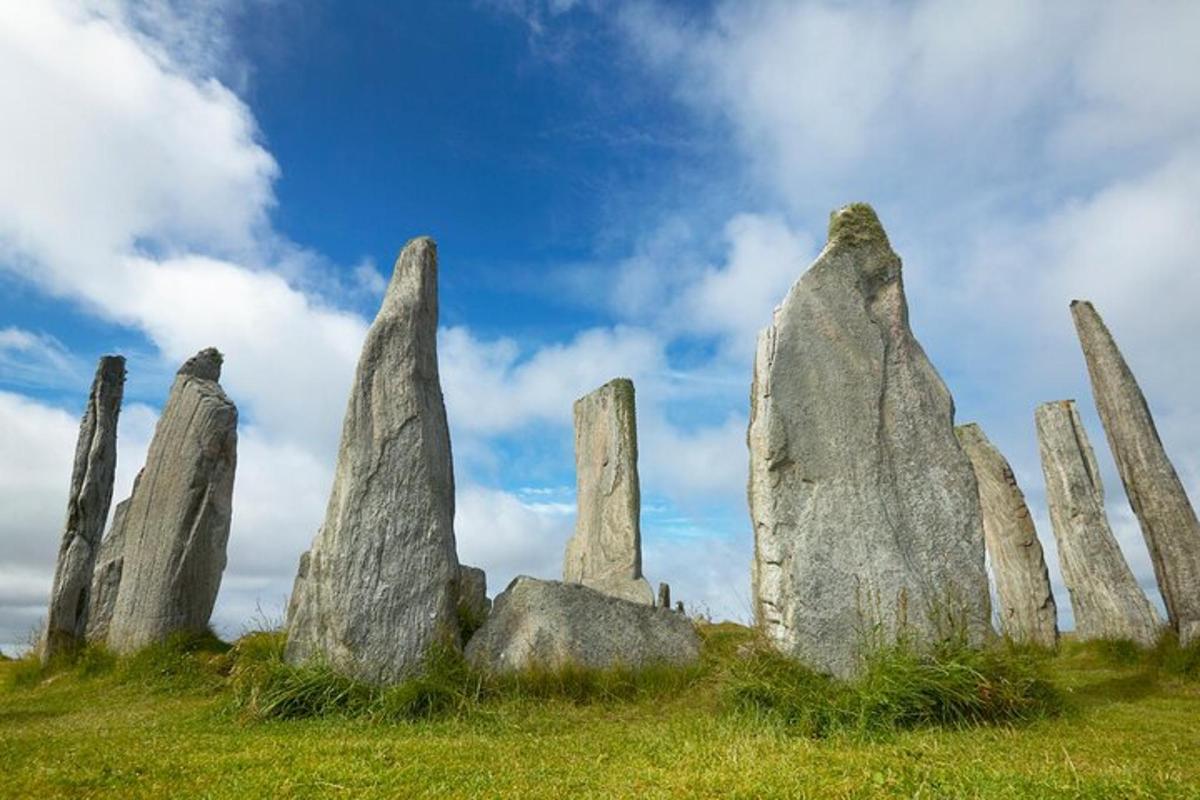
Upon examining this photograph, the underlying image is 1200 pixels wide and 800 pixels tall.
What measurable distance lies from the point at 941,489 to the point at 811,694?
258 cm

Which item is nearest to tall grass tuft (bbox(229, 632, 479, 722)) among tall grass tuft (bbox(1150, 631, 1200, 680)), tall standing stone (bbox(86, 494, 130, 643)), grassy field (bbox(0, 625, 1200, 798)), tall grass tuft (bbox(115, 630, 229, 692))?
grassy field (bbox(0, 625, 1200, 798))

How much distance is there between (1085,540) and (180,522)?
46.3 feet

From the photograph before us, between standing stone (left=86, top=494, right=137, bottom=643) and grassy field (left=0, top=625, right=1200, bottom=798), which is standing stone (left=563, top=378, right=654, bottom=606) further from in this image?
standing stone (left=86, top=494, right=137, bottom=643)

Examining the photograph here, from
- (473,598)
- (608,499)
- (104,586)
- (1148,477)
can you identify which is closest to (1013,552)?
(1148,477)

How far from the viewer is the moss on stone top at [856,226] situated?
→ 969 centimetres

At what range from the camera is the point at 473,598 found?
1248cm

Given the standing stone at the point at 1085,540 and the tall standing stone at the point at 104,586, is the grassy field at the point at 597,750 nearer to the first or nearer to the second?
the tall standing stone at the point at 104,586

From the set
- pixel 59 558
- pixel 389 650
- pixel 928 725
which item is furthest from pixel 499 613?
pixel 59 558

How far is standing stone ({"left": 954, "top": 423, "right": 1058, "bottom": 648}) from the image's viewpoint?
1595 centimetres

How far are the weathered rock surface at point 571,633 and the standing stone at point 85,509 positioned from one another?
22.7 feet

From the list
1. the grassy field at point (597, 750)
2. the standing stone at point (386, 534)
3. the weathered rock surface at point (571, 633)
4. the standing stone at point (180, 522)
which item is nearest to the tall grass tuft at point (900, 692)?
the grassy field at point (597, 750)

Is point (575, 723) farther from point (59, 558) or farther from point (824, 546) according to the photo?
point (59, 558)

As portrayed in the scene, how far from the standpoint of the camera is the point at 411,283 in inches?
423

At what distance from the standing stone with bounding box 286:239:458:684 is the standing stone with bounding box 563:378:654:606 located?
6097 mm
